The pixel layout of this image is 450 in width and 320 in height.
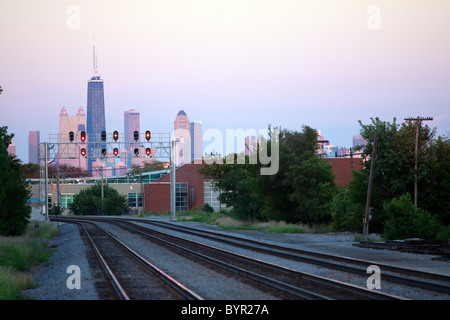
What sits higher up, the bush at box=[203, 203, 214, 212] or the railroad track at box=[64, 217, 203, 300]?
the railroad track at box=[64, 217, 203, 300]

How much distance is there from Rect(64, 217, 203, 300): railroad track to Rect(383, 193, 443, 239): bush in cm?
1535

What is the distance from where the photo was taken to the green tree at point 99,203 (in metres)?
96.7

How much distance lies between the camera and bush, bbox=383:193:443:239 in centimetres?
3120

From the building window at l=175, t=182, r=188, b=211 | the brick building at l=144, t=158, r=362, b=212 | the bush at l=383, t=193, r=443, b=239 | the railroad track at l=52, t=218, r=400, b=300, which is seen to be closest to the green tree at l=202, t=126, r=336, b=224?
the bush at l=383, t=193, r=443, b=239

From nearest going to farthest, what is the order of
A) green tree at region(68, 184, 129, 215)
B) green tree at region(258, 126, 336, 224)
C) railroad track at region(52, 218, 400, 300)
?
railroad track at region(52, 218, 400, 300) → green tree at region(258, 126, 336, 224) → green tree at region(68, 184, 129, 215)

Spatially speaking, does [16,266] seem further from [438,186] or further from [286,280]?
[438,186]

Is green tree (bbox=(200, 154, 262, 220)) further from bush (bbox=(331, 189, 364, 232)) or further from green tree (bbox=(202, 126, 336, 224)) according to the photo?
bush (bbox=(331, 189, 364, 232))

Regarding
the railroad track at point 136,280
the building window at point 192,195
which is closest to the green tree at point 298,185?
the railroad track at point 136,280

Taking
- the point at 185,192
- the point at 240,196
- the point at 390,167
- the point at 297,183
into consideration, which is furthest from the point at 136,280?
the point at 185,192

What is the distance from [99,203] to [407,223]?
74.9 meters

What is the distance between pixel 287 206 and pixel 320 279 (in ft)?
108

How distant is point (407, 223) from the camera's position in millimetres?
31438

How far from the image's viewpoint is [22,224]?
1641 inches
